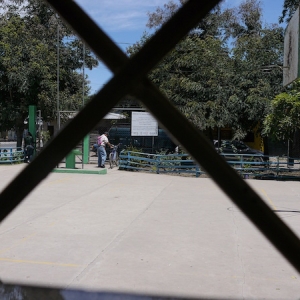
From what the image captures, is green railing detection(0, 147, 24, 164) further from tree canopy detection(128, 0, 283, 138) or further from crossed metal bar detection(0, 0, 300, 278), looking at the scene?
crossed metal bar detection(0, 0, 300, 278)

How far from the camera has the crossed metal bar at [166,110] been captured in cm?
121

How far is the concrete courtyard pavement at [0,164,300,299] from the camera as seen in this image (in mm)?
4586

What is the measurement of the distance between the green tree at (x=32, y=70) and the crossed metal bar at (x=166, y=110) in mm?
20665

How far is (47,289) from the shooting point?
2875 mm

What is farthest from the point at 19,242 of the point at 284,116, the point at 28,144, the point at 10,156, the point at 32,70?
the point at 32,70

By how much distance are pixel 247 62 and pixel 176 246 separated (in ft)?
48.4

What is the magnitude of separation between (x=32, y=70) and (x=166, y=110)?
21801 millimetres

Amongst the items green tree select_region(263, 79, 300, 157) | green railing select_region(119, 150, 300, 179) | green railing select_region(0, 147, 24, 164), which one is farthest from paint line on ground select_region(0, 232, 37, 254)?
green railing select_region(0, 147, 24, 164)

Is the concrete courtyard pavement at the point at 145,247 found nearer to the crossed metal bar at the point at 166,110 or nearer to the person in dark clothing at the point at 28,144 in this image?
the crossed metal bar at the point at 166,110

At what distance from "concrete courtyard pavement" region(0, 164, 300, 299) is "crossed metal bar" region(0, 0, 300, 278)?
2.69 feet

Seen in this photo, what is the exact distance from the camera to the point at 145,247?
19.7 feet

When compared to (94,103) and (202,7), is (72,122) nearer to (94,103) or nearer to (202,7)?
(94,103)

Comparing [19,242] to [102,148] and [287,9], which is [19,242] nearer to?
[102,148]

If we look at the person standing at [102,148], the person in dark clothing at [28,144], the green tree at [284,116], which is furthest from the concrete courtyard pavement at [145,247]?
the person in dark clothing at [28,144]
